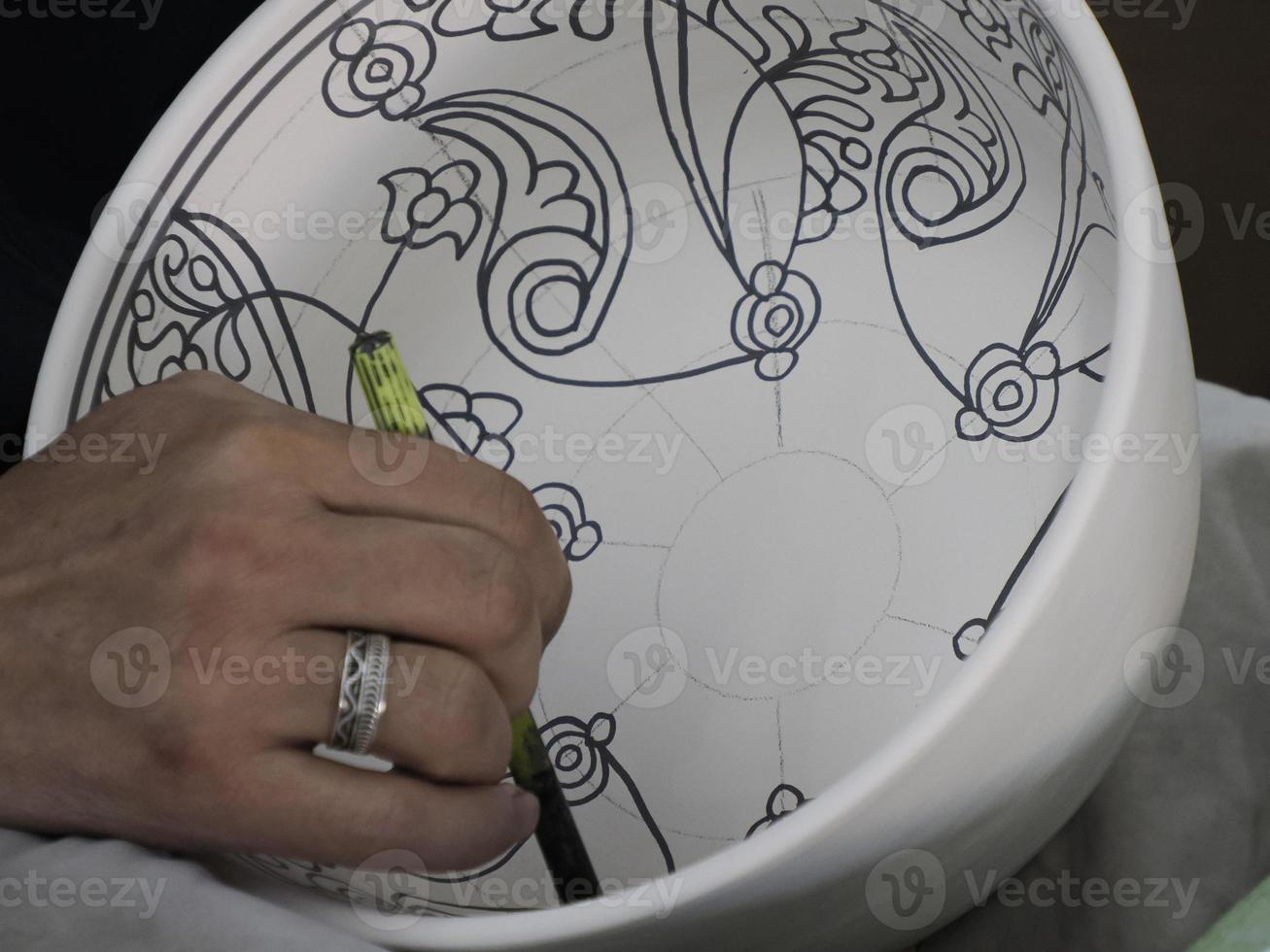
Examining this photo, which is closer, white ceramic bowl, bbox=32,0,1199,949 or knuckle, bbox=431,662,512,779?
knuckle, bbox=431,662,512,779

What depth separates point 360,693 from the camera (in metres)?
0.24

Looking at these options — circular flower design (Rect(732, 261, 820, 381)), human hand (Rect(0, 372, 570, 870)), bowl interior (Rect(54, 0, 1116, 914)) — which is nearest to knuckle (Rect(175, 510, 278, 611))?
human hand (Rect(0, 372, 570, 870))

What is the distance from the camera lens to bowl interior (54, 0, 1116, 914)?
1.17 ft

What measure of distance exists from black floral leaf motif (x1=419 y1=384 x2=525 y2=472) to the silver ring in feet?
0.58

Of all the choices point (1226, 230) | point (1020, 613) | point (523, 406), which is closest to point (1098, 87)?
point (1020, 613)

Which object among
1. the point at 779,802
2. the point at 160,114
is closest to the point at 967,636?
the point at 779,802

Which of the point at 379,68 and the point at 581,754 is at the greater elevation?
the point at 379,68

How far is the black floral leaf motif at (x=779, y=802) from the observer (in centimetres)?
35

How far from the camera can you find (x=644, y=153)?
0.42m

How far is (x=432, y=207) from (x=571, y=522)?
11 cm

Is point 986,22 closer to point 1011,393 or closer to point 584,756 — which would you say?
point 1011,393

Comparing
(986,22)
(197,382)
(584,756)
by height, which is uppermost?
(986,22)

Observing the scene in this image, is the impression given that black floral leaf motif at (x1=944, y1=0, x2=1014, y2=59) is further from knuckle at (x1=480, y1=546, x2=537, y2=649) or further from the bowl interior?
knuckle at (x1=480, y1=546, x2=537, y2=649)

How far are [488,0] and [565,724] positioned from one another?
224mm
